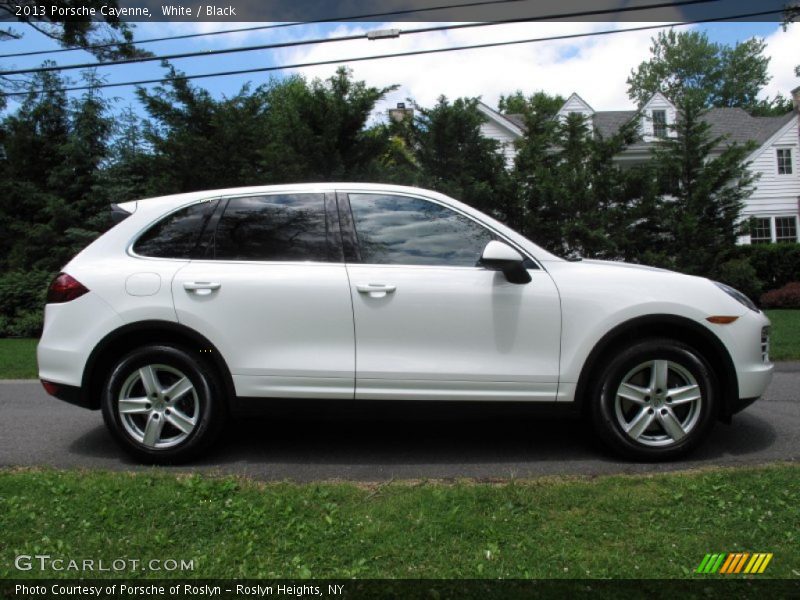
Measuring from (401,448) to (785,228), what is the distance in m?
29.2

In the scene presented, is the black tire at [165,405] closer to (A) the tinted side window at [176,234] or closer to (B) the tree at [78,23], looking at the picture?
(A) the tinted side window at [176,234]

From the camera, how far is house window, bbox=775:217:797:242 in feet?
91.5

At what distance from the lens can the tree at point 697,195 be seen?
13375 millimetres

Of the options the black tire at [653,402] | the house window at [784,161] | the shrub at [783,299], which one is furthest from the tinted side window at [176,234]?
the house window at [784,161]

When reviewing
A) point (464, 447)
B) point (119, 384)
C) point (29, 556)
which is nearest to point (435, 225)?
point (464, 447)

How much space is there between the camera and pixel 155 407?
4152mm

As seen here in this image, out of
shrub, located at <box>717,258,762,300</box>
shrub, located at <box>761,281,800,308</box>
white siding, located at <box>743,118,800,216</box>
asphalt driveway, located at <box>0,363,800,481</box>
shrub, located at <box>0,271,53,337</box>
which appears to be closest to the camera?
Answer: asphalt driveway, located at <box>0,363,800,481</box>

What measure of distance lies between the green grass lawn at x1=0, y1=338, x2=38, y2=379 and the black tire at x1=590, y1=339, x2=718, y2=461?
7.48 meters

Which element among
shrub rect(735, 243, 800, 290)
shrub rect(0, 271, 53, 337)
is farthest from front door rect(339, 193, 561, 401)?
shrub rect(735, 243, 800, 290)

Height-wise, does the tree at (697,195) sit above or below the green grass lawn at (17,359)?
above

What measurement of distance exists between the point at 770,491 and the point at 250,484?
2845 mm

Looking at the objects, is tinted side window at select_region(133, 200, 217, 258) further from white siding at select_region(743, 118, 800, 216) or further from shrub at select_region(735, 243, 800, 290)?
white siding at select_region(743, 118, 800, 216)

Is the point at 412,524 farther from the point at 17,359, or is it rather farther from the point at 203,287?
the point at 17,359

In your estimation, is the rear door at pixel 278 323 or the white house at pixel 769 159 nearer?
the rear door at pixel 278 323
